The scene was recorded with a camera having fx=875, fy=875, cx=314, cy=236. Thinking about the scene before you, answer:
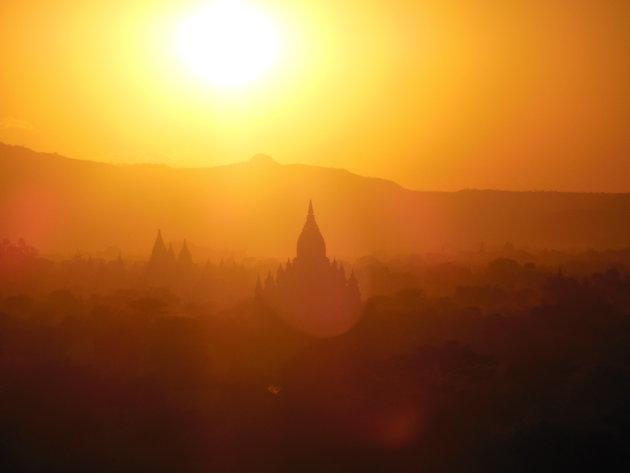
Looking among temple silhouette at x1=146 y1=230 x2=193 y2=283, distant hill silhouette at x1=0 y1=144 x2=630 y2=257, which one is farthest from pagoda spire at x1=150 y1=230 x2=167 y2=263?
distant hill silhouette at x1=0 y1=144 x2=630 y2=257

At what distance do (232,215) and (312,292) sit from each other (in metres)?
144

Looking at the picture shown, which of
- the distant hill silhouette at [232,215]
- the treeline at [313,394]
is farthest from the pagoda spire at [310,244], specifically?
the distant hill silhouette at [232,215]

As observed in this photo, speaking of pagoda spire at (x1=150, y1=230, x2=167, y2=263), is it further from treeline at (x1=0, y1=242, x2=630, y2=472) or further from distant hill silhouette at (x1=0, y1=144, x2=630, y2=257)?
distant hill silhouette at (x1=0, y1=144, x2=630, y2=257)

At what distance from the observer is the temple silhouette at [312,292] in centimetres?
4197

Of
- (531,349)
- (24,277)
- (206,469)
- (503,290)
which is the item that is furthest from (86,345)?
(24,277)

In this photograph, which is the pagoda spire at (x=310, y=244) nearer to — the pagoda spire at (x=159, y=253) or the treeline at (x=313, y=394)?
the treeline at (x=313, y=394)

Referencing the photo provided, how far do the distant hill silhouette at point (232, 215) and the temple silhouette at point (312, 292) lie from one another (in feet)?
363

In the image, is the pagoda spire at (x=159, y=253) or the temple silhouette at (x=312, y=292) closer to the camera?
the temple silhouette at (x=312, y=292)

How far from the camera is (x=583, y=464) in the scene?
1068 inches

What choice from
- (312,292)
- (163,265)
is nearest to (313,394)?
(312,292)

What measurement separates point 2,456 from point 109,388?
5.68m

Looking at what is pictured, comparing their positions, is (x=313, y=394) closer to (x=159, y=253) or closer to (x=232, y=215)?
(x=159, y=253)

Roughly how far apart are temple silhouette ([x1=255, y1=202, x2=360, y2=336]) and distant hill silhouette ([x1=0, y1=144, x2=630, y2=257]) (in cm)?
11078

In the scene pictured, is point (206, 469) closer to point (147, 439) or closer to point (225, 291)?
point (147, 439)
